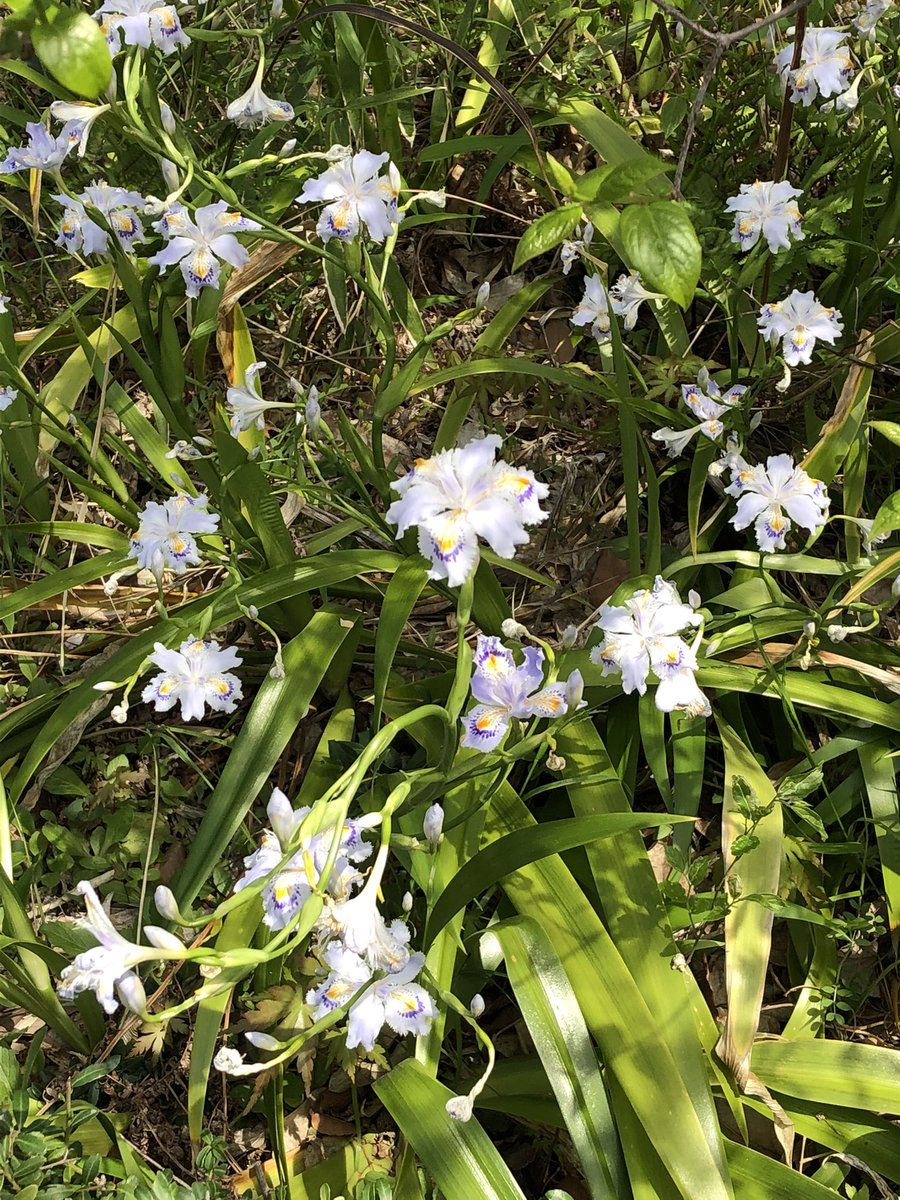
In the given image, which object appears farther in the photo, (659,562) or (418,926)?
(659,562)

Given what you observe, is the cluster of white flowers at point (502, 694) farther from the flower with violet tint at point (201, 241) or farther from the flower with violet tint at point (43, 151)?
the flower with violet tint at point (43, 151)

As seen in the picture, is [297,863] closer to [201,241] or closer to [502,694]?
[502,694]

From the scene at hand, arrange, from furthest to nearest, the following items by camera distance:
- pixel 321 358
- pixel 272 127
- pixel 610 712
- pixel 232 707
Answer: pixel 321 358, pixel 272 127, pixel 610 712, pixel 232 707

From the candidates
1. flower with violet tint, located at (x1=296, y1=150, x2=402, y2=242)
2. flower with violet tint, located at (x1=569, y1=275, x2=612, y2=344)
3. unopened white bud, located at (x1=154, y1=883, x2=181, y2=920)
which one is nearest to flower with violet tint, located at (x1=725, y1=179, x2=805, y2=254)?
flower with violet tint, located at (x1=569, y1=275, x2=612, y2=344)

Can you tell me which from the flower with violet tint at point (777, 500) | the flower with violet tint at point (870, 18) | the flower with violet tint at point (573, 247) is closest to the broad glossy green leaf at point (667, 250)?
the flower with violet tint at point (777, 500)

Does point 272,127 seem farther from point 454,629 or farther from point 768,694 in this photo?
point 768,694

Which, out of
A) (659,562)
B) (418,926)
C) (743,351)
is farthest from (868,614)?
(418,926)

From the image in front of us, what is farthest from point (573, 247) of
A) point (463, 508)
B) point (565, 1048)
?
point (565, 1048)
